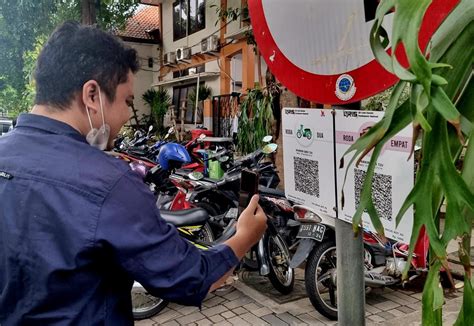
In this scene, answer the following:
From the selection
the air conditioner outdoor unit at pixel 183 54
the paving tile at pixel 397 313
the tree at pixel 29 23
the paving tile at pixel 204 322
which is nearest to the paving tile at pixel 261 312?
the paving tile at pixel 204 322

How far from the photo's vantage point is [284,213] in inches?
173

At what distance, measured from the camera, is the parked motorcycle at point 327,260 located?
141 inches

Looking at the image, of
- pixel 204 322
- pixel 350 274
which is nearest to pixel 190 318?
pixel 204 322

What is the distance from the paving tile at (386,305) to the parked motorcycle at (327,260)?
33 centimetres

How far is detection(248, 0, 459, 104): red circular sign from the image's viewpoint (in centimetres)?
139

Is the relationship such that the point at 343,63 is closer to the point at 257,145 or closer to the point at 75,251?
the point at 75,251

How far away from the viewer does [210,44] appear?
43.0 ft

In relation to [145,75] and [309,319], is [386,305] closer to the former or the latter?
[309,319]

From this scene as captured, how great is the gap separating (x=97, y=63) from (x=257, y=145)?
4.86m

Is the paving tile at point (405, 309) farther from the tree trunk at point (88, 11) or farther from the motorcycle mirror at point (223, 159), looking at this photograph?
the tree trunk at point (88, 11)

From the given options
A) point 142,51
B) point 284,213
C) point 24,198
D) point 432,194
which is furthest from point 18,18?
point 432,194

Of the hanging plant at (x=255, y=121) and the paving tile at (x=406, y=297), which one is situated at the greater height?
the hanging plant at (x=255, y=121)

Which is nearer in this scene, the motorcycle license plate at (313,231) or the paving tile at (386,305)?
the motorcycle license plate at (313,231)

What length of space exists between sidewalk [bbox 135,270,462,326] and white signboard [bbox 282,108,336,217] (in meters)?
2.07
